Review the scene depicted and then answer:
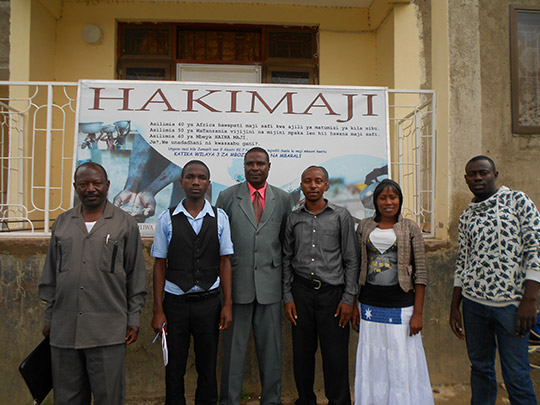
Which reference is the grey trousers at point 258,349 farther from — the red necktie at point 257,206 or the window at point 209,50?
the window at point 209,50

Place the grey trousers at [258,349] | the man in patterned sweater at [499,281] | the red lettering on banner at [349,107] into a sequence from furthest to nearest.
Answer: the red lettering on banner at [349,107], the grey trousers at [258,349], the man in patterned sweater at [499,281]

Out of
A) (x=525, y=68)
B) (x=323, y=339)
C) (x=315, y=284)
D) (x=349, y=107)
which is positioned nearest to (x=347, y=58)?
(x=525, y=68)

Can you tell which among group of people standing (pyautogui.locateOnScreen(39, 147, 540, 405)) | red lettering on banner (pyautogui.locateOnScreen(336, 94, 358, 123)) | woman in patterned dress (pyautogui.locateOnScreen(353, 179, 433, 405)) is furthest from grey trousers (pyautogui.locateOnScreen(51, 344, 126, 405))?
red lettering on banner (pyautogui.locateOnScreen(336, 94, 358, 123))

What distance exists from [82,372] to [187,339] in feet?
2.19

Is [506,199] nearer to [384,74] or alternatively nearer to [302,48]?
[384,74]

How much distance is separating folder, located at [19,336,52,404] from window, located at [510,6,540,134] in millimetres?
4329

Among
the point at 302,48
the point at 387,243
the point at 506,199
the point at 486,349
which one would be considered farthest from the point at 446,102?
the point at 302,48

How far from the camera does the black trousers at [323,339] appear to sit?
2.92 metres

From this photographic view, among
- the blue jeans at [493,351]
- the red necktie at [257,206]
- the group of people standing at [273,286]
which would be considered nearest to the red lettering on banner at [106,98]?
the group of people standing at [273,286]

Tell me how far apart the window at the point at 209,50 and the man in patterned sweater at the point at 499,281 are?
13.1 feet

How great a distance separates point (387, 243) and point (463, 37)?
7.87ft

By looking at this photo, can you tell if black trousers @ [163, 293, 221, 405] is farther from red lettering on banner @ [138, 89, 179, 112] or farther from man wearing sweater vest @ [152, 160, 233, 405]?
red lettering on banner @ [138, 89, 179, 112]

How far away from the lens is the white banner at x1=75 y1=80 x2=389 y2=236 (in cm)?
371

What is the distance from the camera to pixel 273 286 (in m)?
3.01
